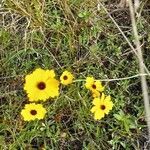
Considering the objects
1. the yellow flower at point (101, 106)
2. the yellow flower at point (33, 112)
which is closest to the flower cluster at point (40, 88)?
the yellow flower at point (33, 112)

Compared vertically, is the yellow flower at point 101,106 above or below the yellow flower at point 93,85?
below

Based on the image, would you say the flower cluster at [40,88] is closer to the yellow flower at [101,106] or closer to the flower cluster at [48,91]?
the flower cluster at [48,91]

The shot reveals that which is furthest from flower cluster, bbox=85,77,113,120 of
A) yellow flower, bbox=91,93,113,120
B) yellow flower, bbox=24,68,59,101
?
yellow flower, bbox=24,68,59,101

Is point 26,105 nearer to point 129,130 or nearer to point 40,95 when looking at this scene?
point 40,95

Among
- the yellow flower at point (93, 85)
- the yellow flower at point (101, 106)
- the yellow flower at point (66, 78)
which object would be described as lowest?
the yellow flower at point (101, 106)

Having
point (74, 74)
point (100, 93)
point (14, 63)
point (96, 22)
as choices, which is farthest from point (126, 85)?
point (14, 63)

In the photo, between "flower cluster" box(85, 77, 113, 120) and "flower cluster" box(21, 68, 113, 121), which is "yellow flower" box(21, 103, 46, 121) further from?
"flower cluster" box(85, 77, 113, 120)
